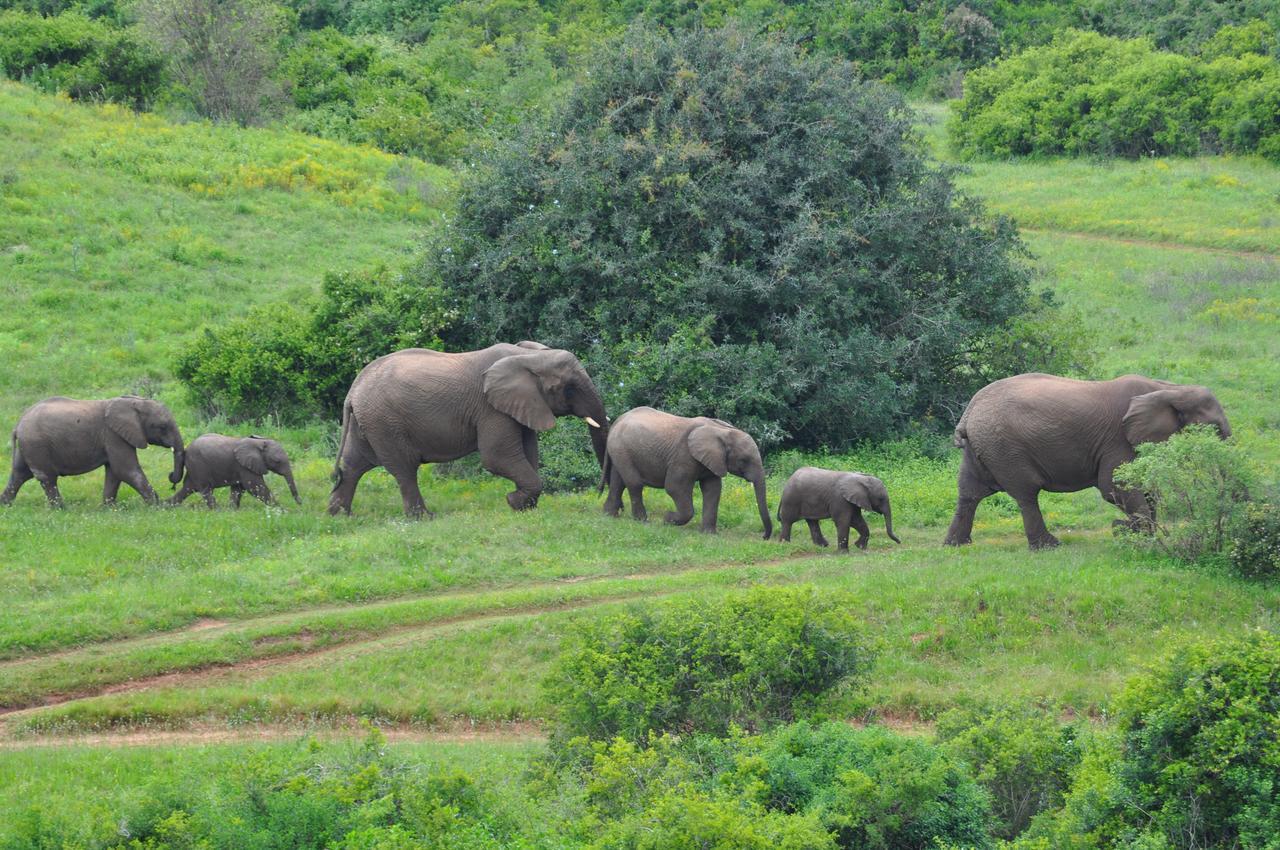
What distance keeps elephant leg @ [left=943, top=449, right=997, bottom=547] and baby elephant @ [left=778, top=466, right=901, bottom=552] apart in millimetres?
873

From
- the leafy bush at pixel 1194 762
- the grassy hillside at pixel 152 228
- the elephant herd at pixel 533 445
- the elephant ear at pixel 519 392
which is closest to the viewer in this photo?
the leafy bush at pixel 1194 762

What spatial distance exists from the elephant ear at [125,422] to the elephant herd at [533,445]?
0.07 feet

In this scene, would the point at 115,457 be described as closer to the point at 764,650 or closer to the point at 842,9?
the point at 764,650

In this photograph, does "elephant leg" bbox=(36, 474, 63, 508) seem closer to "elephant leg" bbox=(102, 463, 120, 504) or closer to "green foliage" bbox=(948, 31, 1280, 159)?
"elephant leg" bbox=(102, 463, 120, 504)

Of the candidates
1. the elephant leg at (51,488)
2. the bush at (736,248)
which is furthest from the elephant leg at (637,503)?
the elephant leg at (51,488)

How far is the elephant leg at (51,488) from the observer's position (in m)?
21.8

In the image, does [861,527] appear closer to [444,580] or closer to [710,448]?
[710,448]

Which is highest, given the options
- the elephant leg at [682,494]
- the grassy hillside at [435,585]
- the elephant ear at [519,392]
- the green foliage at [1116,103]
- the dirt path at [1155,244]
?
the green foliage at [1116,103]

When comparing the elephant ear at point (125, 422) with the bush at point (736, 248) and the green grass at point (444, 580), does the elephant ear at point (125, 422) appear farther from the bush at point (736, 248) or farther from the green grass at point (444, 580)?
the bush at point (736, 248)

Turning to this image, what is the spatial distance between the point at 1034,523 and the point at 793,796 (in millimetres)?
9306

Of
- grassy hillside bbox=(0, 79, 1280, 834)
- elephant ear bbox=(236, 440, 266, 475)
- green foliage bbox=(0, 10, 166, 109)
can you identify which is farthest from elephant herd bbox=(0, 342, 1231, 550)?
green foliage bbox=(0, 10, 166, 109)

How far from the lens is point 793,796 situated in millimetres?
11602

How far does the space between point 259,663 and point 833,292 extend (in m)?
13.4

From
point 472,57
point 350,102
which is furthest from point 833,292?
point 472,57
